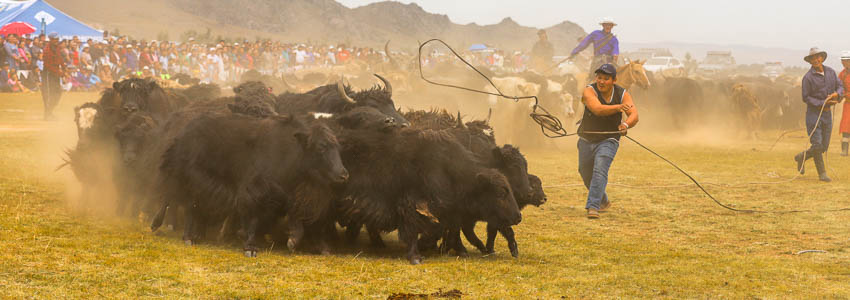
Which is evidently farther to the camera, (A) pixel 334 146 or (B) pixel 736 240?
(B) pixel 736 240

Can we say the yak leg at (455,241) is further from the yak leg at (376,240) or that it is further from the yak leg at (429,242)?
the yak leg at (376,240)

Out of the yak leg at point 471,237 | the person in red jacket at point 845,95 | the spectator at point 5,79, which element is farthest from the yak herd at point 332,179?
the spectator at point 5,79

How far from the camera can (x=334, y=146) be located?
23.8 feet

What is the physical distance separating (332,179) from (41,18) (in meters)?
28.6

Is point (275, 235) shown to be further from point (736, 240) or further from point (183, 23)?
point (183, 23)

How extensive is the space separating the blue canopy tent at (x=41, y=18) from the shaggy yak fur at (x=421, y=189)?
27044 mm

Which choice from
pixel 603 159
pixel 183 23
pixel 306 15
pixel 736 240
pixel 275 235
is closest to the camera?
pixel 275 235

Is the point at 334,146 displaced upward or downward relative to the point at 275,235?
upward

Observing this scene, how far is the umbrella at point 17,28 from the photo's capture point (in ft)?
95.0

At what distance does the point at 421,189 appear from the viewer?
7270mm

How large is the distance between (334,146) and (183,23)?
72.1 m

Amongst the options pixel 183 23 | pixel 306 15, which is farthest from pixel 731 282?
pixel 306 15

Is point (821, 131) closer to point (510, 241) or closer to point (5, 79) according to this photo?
point (510, 241)

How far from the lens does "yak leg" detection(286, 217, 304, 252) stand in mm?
7246
